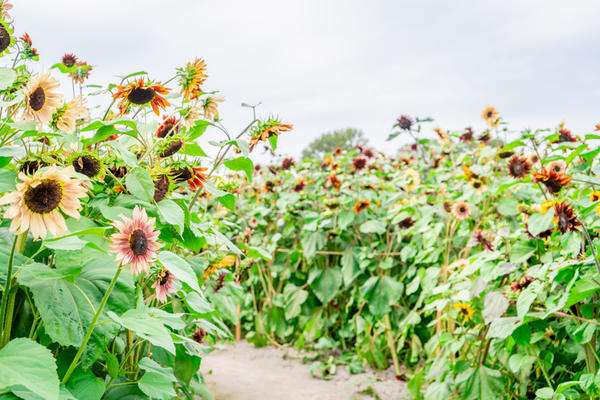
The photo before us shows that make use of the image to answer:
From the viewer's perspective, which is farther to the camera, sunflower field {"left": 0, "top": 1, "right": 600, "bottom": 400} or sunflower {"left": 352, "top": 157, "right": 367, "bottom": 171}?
sunflower {"left": 352, "top": 157, "right": 367, "bottom": 171}

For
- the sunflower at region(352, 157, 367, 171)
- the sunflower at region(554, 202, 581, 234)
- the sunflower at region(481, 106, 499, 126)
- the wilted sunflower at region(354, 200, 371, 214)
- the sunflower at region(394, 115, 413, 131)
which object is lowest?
the sunflower at region(554, 202, 581, 234)

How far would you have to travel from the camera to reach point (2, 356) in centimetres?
72

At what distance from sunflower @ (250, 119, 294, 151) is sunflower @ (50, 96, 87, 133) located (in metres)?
0.43

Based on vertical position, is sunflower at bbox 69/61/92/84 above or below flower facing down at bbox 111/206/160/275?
above

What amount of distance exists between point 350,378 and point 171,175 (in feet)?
8.46

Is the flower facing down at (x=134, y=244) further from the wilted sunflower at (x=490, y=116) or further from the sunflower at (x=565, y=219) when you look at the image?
the wilted sunflower at (x=490, y=116)

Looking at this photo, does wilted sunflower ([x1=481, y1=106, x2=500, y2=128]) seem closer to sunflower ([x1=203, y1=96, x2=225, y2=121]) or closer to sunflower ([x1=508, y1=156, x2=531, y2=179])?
sunflower ([x1=508, y1=156, x2=531, y2=179])

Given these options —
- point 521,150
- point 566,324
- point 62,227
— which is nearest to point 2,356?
point 62,227

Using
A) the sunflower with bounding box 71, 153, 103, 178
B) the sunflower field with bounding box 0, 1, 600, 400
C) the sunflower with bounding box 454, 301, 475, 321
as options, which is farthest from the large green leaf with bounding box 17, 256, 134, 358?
the sunflower with bounding box 454, 301, 475, 321

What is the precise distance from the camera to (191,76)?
1.20 m

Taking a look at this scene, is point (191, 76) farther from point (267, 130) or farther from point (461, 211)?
point (461, 211)

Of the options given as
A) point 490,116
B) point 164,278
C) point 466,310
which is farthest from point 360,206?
point 164,278

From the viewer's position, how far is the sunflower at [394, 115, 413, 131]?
325cm

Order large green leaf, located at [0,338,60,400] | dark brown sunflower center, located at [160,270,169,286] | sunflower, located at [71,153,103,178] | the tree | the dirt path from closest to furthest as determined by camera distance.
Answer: large green leaf, located at [0,338,60,400] → sunflower, located at [71,153,103,178] → dark brown sunflower center, located at [160,270,169,286] → the dirt path → the tree
